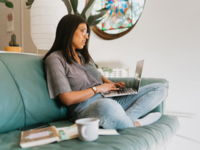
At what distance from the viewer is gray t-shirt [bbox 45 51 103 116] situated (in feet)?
3.33

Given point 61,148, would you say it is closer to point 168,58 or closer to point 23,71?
point 23,71

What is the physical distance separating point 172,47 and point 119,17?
0.80m

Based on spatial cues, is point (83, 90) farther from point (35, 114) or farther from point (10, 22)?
point (10, 22)

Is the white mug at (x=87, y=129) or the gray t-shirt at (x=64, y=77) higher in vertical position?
the gray t-shirt at (x=64, y=77)

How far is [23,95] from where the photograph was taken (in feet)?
3.18

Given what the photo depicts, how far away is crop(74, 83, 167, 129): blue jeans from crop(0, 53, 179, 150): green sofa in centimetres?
6

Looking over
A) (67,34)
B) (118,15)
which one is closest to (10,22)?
(118,15)

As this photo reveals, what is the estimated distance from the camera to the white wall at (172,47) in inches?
69.8

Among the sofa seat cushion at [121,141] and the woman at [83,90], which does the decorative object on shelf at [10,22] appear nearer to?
the woman at [83,90]

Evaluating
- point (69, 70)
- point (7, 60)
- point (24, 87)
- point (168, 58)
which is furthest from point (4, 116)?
point (168, 58)

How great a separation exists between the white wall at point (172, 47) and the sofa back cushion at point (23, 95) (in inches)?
49.2

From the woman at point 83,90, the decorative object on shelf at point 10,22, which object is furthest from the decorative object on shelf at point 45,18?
the decorative object on shelf at point 10,22

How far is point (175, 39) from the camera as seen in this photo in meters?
1.87

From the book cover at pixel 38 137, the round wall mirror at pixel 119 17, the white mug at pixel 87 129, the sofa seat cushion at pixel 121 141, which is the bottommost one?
the sofa seat cushion at pixel 121 141
